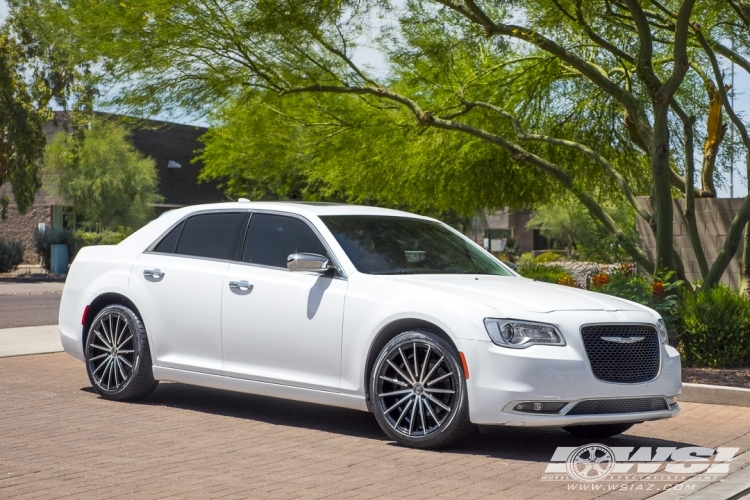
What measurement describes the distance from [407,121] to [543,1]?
3748 millimetres

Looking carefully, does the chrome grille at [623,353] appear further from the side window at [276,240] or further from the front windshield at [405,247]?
the side window at [276,240]

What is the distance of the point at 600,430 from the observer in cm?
805

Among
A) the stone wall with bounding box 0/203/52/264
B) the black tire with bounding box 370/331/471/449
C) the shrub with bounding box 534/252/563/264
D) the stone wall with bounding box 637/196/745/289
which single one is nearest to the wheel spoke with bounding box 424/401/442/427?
the black tire with bounding box 370/331/471/449

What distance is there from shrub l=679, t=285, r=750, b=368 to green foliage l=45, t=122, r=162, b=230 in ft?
131

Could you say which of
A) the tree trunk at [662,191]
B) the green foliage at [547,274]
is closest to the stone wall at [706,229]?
the green foliage at [547,274]

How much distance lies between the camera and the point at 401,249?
845 centimetres

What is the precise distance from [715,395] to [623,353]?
3.13 metres

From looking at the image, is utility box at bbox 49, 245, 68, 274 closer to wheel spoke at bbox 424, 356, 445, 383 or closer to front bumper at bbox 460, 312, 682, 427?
wheel spoke at bbox 424, 356, 445, 383

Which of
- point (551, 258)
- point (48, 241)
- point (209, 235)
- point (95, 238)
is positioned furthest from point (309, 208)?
point (95, 238)

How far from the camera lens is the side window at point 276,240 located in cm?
846

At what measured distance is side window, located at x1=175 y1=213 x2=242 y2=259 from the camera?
8.96 m

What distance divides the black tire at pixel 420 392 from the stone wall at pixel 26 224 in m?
47.5

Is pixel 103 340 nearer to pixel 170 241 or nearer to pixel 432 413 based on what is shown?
pixel 170 241

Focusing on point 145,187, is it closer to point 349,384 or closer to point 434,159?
point 434,159
